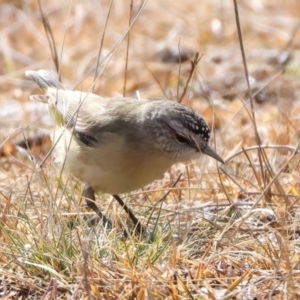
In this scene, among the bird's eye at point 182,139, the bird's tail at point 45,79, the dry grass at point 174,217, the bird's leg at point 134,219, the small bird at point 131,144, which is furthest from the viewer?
the bird's tail at point 45,79

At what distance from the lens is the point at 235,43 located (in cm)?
1034

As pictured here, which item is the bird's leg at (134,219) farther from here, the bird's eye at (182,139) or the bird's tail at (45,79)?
the bird's tail at (45,79)

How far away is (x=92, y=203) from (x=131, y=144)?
0.50m

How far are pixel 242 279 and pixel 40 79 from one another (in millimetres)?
3332

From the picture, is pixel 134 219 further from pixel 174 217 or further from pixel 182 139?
pixel 182 139

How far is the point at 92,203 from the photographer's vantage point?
16.6 feet

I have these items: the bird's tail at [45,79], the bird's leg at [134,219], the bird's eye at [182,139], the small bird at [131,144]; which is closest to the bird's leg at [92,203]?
the small bird at [131,144]

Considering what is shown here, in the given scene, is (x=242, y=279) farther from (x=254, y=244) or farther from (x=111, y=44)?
(x=111, y=44)

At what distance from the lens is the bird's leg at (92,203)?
4.66 meters

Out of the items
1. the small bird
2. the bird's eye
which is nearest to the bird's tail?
the small bird

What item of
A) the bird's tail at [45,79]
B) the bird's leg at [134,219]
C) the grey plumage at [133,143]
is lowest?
the bird's leg at [134,219]

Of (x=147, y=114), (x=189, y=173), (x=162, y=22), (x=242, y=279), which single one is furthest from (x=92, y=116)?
(x=162, y=22)

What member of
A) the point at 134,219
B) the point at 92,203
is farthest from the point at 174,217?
the point at 92,203

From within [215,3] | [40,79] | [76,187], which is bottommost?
[76,187]
